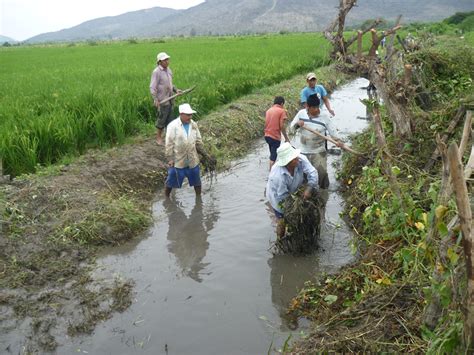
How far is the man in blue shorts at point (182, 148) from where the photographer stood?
21.1 feet

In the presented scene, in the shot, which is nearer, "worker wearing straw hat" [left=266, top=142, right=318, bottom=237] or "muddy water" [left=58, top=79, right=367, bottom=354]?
"muddy water" [left=58, top=79, right=367, bottom=354]

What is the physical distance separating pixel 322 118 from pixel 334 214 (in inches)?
53.2

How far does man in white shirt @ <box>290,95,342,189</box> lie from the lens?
6.09 m

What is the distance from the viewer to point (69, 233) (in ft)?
17.7

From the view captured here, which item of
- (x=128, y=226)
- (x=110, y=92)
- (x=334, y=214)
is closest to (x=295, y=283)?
(x=334, y=214)

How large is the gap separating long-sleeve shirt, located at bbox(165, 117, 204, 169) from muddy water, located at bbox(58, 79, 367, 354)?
0.71 metres

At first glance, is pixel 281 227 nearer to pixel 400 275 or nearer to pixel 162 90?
pixel 400 275

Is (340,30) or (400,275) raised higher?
(340,30)

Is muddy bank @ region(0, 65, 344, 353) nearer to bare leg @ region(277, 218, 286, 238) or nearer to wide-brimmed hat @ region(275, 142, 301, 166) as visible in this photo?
bare leg @ region(277, 218, 286, 238)

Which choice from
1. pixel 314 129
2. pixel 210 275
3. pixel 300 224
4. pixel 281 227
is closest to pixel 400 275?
pixel 300 224

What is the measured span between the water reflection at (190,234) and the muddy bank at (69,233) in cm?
41

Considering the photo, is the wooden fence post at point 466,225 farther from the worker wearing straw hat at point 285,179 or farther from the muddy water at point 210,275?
the worker wearing straw hat at point 285,179

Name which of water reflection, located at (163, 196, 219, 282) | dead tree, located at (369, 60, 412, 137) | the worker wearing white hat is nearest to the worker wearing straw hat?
water reflection, located at (163, 196, 219, 282)

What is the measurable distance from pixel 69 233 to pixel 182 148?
1.96 m
